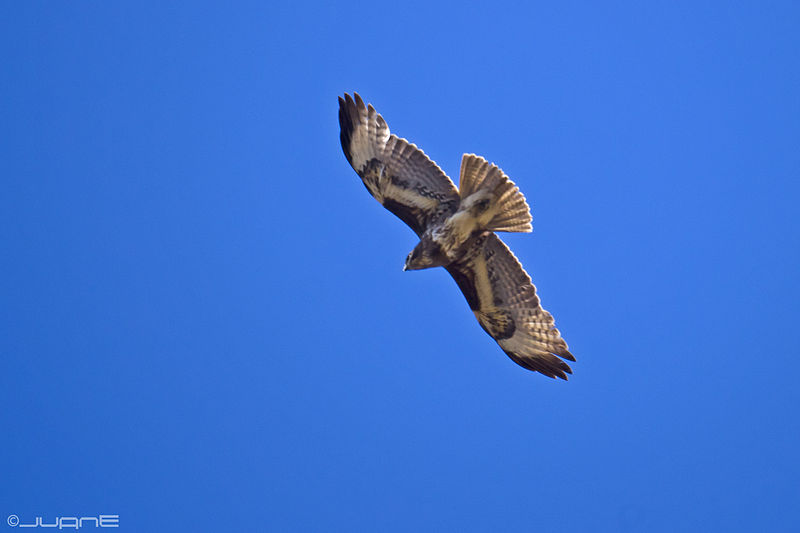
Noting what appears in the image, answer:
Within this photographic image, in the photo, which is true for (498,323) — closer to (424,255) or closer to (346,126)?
(424,255)

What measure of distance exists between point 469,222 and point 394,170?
2.76 feet

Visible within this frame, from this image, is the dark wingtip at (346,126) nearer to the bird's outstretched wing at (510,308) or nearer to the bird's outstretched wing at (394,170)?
the bird's outstretched wing at (394,170)

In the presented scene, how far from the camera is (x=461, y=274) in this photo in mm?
8648

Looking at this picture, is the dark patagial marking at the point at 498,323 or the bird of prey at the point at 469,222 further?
the dark patagial marking at the point at 498,323

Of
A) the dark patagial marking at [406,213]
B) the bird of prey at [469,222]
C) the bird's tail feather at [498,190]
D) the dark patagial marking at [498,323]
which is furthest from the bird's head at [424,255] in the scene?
the dark patagial marking at [498,323]

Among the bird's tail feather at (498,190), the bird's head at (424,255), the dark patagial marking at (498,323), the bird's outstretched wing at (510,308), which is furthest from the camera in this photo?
the dark patagial marking at (498,323)

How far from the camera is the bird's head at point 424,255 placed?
321 inches

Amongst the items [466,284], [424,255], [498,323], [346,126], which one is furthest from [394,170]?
[498,323]

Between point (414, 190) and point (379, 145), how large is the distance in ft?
1.70

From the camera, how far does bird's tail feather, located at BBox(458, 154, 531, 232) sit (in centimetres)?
771

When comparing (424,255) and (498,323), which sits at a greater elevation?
(424,255)

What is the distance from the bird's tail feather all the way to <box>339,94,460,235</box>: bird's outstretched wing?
0.29 m

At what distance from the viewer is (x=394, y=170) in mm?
8289

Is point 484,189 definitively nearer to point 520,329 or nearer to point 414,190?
point 414,190
